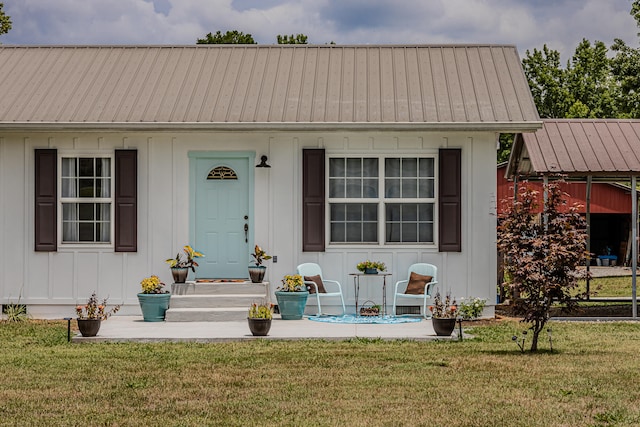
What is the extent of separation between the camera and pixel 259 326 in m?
11.5

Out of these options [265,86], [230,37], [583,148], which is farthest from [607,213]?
[265,86]

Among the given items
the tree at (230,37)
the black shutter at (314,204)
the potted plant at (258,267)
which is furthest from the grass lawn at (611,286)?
the tree at (230,37)

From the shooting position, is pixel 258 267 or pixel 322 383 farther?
pixel 258 267

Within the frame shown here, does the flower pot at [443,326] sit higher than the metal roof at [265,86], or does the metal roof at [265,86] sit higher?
the metal roof at [265,86]

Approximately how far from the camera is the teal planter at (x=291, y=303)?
13.3m

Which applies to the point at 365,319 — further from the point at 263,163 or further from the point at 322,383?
the point at 322,383

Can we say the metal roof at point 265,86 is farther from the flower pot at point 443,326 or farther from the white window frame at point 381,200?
the flower pot at point 443,326

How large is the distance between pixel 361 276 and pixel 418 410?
671 cm

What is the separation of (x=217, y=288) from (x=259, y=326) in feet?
7.72

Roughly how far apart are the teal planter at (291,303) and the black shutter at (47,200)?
137 inches

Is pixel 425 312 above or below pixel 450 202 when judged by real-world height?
below

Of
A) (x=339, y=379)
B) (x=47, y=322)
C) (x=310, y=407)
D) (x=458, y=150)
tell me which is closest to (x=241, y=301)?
(x=47, y=322)

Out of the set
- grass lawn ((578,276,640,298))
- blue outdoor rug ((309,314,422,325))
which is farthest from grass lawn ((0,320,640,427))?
grass lawn ((578,276,640,298))

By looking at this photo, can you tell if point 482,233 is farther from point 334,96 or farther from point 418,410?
point 418,410
